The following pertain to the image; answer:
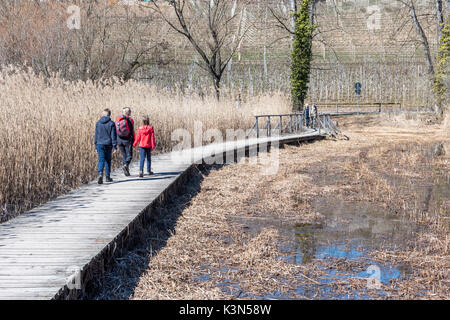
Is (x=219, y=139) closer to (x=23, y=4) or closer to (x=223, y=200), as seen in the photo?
(x=223, y=200)

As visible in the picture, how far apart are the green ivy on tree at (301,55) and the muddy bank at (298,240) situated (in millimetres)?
14579

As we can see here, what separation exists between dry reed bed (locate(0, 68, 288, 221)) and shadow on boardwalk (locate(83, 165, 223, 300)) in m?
1.95

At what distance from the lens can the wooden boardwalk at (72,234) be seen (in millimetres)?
4270

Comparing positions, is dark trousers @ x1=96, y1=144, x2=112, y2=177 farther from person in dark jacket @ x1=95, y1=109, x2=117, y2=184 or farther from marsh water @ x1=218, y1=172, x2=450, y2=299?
marsh water @ x1=218, y1=172, x2=450, y2=299

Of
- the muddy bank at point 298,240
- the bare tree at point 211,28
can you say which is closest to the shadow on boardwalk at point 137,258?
the muddy bank at point 298,240

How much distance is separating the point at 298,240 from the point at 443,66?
23571 mm

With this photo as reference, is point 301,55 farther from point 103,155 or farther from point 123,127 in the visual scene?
point 103,155

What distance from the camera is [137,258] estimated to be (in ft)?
19.2

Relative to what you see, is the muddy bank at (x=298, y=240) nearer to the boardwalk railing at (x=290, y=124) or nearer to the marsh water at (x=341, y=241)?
the marsh water at (x=341, y=241)

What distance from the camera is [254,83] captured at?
3398 inches

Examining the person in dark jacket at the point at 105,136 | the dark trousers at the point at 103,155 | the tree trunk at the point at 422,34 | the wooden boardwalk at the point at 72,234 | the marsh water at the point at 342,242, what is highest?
the tree trunk at the point at 422,34

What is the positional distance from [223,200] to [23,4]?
17.2 metres

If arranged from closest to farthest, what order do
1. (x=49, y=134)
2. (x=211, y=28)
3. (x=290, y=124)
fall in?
(x=49, y=134), (x=290, y=124), (x=211, y=28)

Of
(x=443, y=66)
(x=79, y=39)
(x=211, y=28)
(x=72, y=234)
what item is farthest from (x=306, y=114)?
(x=72, y=234)
